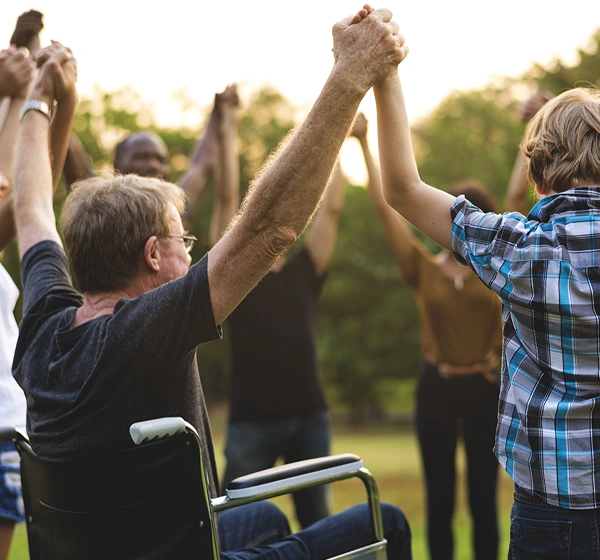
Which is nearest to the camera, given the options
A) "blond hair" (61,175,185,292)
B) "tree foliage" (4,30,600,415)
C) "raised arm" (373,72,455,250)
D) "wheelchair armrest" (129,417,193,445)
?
"wheelchair armrest" (129,417,193,445)

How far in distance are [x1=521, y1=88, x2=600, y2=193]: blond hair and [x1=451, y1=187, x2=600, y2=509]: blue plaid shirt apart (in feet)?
0.17

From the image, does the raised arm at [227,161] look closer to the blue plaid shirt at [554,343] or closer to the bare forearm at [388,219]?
the bare forearm at [388,219]

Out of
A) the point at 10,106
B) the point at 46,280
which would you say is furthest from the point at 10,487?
the point at 10,106

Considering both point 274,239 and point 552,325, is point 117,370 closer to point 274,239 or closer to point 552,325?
point 274,239

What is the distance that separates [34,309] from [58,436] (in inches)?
16.3

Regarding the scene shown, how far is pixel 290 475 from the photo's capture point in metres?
2.06

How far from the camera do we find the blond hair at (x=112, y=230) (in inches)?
81.0

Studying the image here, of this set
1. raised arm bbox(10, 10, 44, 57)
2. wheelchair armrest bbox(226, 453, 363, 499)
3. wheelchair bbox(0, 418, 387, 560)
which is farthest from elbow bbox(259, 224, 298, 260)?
raised arm bbox(10, 10, 44, 57)

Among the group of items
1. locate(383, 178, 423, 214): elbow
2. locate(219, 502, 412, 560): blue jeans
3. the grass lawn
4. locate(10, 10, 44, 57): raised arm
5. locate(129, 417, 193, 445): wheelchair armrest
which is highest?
locate(10, 10, 44, 57): raised arm

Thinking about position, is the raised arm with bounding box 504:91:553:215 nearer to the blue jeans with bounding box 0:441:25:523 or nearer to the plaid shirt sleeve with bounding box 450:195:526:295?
the plaid shirt sleeve with bounding box 450:195:526:295

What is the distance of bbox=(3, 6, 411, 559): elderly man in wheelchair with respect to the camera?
1768mm

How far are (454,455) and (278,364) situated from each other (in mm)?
1089

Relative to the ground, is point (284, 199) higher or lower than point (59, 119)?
lower

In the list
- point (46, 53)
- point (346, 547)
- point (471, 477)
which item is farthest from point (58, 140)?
point (471, 477)
